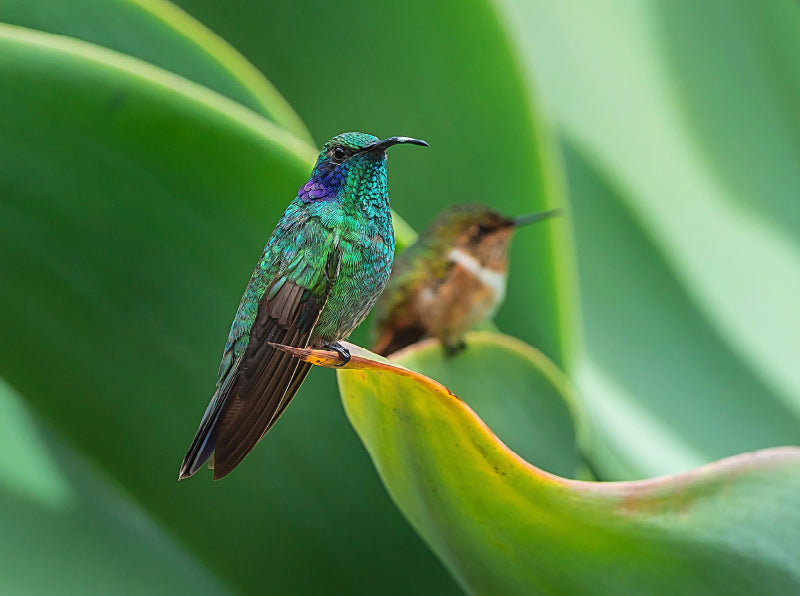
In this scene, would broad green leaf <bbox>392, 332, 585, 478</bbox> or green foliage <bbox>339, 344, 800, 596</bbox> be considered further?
broad green leaf <bbox>392, 332, 585, 478</bbox>

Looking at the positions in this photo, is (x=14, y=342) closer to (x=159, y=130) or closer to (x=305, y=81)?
(x=159, y=130)

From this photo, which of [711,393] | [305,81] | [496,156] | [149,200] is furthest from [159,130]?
[711,393]

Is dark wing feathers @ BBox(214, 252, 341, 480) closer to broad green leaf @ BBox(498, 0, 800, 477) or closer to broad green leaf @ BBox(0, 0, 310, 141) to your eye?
broad green leaf @ BBox(0, 0, 310, 141)

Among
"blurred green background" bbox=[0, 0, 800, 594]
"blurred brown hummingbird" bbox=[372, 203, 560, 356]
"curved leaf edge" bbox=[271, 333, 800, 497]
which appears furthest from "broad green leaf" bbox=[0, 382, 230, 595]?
"blurred brown hummingbird" bbox=[372, 203, 560, 356]

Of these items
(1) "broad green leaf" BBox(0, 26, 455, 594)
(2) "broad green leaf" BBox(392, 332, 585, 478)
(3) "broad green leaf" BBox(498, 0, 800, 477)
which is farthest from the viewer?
(3) "broad green leaf" BBox(498, 0, 800, 477)

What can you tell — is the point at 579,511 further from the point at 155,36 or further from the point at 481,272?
the point at 481,272

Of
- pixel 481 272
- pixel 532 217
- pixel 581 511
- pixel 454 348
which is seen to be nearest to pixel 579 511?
pixel 581 511
